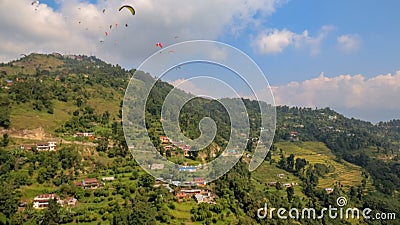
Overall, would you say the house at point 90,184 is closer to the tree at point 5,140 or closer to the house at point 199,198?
the house at point 199,198

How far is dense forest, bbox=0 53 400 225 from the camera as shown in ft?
59.7

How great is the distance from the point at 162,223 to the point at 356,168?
3557 centimetres

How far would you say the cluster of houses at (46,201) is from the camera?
62.3 feet

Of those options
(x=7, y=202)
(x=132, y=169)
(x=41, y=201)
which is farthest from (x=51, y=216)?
(x=132, y=169)

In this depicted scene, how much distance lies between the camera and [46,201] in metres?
19.3

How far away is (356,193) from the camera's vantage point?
33688 millimetres

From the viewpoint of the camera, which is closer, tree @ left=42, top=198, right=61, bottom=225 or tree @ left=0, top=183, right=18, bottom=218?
tree @ left=42, top=198, right=61, bottom=225

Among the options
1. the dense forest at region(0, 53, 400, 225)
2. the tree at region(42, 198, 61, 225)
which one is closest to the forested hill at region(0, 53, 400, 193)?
the dense forest at region(0, 53, 400, 225)

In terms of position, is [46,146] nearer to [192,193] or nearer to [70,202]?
[70,202]

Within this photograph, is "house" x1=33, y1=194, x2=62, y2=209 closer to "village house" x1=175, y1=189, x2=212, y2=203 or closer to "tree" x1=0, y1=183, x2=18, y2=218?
"tree" x1=0, y1=183, x2=18, y2=218

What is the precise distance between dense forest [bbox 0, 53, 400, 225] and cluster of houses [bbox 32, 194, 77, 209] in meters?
0.38

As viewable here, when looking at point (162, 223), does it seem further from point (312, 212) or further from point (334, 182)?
point (334, 182)

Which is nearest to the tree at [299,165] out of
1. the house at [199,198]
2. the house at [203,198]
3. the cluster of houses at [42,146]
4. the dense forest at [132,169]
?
the dense forest at [132,169]

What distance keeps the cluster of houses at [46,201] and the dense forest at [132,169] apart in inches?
14.8
